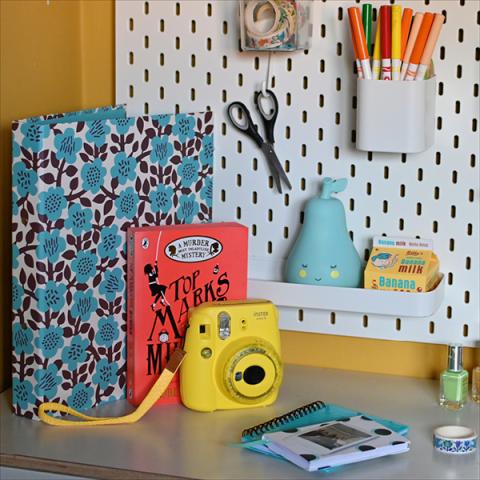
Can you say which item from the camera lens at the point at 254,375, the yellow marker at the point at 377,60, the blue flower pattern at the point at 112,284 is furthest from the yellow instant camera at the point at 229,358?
the yellow marker at the point at 377,60

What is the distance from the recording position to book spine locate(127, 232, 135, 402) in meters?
1.31

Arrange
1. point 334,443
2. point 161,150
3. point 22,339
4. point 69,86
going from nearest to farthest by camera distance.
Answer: point 334,443
point 22,339
point 161,150
point 69,86

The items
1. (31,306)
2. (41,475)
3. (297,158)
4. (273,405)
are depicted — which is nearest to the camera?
(41,475)

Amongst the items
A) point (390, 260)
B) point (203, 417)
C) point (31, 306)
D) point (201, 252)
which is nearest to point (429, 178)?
point (390, 260)

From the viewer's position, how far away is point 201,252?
1350mm

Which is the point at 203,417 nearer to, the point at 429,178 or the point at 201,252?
the point at 201,252

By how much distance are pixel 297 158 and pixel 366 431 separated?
435 millimetres

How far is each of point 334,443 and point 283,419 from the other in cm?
10

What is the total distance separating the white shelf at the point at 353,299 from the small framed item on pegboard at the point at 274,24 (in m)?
0.33

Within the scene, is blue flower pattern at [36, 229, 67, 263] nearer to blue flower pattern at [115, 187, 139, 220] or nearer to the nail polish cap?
blue flower pattern at [115, 187, 139, 220]

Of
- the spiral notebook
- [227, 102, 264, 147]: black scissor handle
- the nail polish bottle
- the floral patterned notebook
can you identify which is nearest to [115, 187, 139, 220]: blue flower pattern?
the floral patterned notebook

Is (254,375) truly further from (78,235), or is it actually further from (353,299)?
(78,235)

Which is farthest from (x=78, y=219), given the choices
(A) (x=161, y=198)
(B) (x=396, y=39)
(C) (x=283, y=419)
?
(B) (x=396, y=39)

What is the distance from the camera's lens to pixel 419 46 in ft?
4.21
